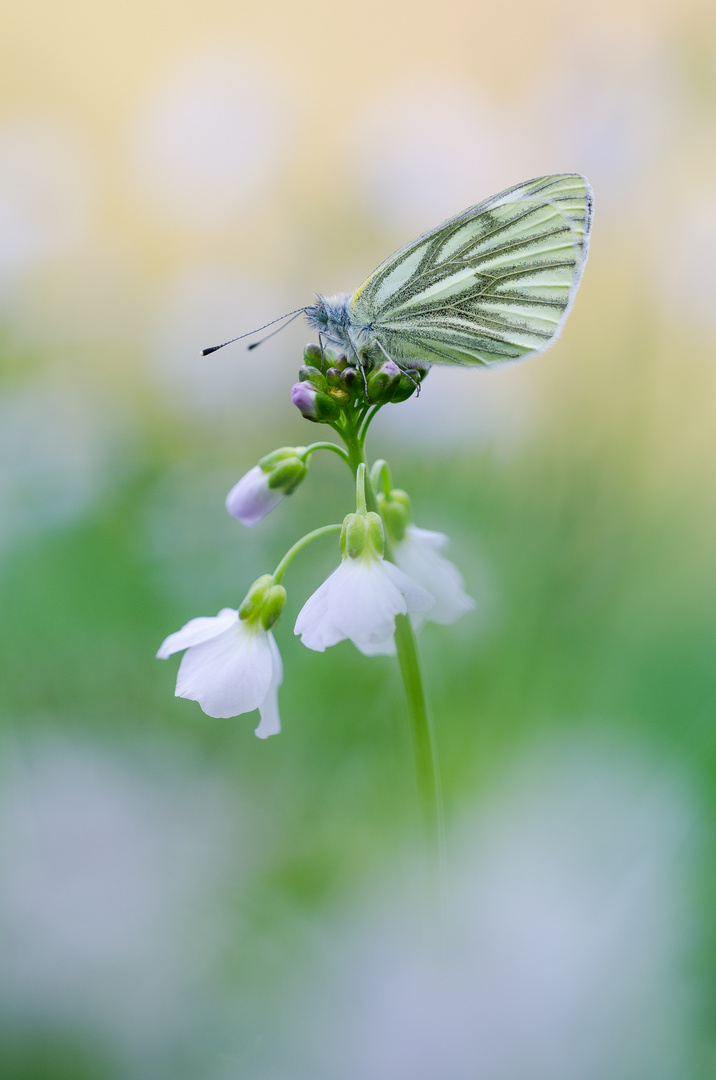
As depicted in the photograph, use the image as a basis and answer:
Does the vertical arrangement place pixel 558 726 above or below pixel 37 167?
below

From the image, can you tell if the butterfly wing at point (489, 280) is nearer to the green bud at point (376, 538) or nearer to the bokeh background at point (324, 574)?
the green bud at point (376, 538)

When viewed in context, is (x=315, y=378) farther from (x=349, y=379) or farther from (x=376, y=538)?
(x=376, y=538)

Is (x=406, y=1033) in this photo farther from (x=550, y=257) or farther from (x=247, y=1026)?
(x=550, y=257)

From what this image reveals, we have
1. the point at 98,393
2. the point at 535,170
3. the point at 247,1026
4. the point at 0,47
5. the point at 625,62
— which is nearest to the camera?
the point at 247,1026

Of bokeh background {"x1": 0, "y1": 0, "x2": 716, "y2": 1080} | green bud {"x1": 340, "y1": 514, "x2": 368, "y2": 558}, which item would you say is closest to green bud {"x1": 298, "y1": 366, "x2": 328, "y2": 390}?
green bud {"x1": 340, "y1": 514, "x2": 368, "y2": 558}

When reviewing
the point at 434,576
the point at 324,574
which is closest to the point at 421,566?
the point at 434,576

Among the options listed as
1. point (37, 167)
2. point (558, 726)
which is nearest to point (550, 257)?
point (558, 726)

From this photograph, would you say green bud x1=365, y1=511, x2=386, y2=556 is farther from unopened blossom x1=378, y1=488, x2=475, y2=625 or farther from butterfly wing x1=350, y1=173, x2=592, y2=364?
butterfly wing x1=350, y1=173, x2=592, y2=364
